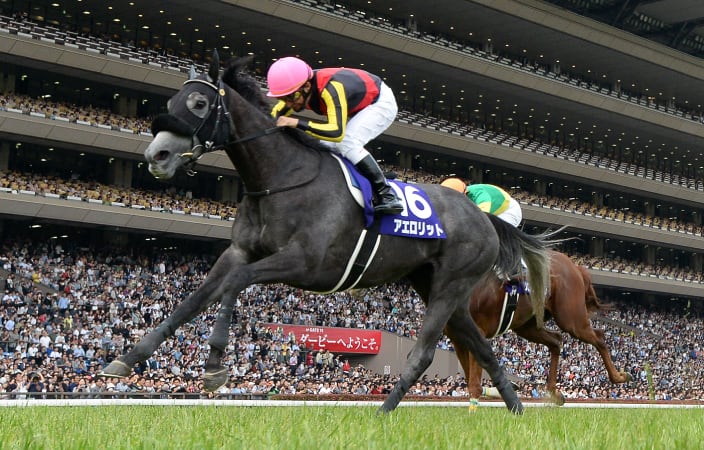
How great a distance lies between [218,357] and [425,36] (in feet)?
140

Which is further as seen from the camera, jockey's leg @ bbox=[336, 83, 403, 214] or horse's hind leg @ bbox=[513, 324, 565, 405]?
horse's hind leg @ bbox=[513, 324, 565, 405]

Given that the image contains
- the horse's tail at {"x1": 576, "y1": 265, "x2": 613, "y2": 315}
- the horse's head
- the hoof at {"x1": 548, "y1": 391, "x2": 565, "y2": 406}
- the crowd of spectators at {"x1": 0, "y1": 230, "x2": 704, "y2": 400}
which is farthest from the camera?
the crowd of spectators at {"x1": 0, "y1": 230, "x2": 704, "y2": 400}

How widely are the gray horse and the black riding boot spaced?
0.21 meters

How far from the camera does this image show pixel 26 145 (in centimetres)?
3806

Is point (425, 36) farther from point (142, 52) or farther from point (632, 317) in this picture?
point (632, 317)

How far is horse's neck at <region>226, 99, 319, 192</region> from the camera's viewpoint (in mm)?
7508

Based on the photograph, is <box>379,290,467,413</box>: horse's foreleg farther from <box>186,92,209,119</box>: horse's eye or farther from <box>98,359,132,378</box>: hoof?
<box>186,92,209,119</box>: horse's eye

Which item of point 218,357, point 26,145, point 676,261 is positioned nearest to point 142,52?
point 26,145

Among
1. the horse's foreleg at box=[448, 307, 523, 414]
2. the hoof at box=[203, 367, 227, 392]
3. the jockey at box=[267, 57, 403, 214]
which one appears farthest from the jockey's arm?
the horse's foreleg at box=[448, 307, 523, 414]

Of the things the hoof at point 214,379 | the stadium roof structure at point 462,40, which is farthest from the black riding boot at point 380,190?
the stadium roof structure at point 462,40

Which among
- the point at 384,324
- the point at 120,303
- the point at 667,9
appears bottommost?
the point at 384,324

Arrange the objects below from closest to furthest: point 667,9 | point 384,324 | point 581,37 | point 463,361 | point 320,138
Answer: point 320,138 → point 463,361 → point 384,324 → point 581,37 → point 667,9

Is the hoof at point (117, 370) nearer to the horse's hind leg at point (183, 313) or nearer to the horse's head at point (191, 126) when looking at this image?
the horse's hind leg at point (183, 313)

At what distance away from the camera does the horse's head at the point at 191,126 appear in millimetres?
7145
